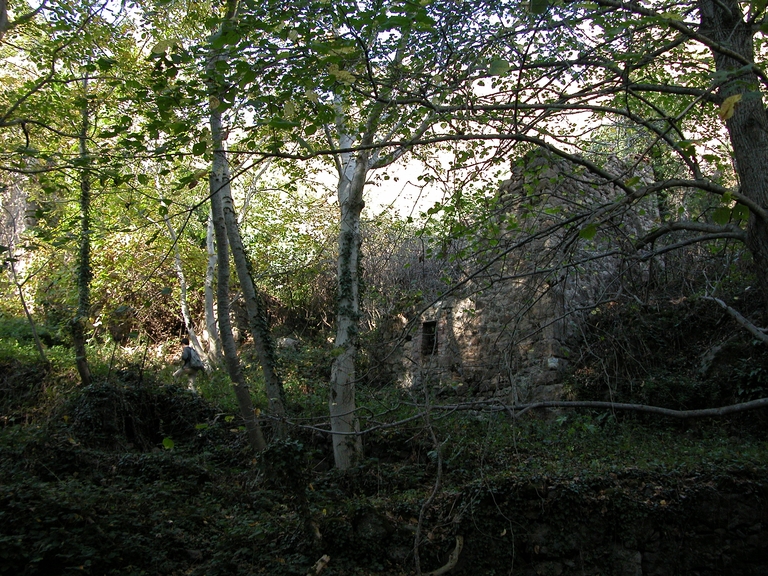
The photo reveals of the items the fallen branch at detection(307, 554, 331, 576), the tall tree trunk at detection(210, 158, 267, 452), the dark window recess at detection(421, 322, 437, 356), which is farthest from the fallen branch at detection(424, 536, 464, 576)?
the dark window recess at detection(421, 322, 437, 356)

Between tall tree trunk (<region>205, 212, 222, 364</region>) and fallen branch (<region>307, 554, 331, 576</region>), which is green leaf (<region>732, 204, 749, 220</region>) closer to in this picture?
fallen branch (<region>307, 554, 331, 576</region>)

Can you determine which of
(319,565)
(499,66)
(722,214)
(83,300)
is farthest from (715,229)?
(83,300)

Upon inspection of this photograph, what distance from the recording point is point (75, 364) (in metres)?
9.69

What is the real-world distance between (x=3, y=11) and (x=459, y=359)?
798 centimetres

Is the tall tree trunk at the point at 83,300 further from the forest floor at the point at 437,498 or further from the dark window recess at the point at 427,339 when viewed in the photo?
the dark window recess at the point at 427,339

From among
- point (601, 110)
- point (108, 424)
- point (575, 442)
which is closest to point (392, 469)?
point (575, 442)

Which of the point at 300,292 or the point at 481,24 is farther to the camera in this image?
the point at 300,292

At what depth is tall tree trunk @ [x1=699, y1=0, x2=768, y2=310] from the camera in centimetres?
354

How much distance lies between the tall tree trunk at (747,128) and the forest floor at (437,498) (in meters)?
1.03

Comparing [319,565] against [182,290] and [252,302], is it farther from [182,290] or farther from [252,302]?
[182,290]

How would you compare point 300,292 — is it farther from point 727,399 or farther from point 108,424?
point 727,399

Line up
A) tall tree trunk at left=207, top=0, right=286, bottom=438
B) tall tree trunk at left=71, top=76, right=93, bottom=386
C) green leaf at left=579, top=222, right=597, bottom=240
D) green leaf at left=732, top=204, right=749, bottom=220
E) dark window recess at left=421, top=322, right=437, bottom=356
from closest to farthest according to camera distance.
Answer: green leaf at left=579, top=222, right=597, bottom=240 < green leaf at left=732, top=204, right=749, bottom=220 < tall tree trunk at left=207, top=0, right=286, bottom=438 < tall tree trunk at left=71, top=76, right=93, bottom=386 < dark window recess at left=421, top=322, right=437, bottom=356

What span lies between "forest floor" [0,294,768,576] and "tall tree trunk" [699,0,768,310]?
103 cm

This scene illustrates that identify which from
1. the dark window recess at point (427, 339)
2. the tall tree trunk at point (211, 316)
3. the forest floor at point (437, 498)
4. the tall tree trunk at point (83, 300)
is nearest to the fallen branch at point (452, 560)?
the forest floor at point (437, 498)
